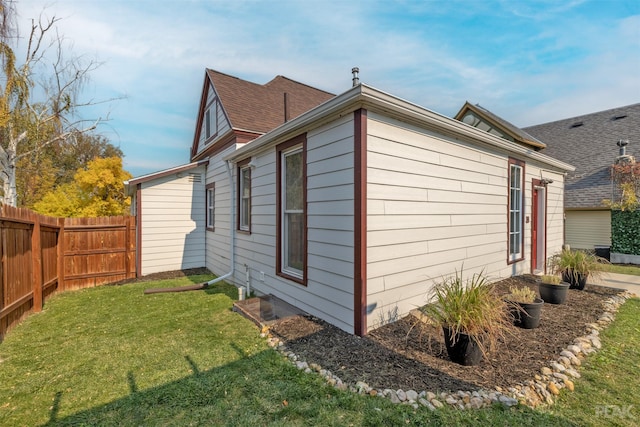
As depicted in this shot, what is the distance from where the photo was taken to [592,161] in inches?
505

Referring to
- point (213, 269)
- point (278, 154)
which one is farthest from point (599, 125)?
point (213, 269)

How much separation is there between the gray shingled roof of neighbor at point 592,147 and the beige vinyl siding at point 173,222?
47.8ft

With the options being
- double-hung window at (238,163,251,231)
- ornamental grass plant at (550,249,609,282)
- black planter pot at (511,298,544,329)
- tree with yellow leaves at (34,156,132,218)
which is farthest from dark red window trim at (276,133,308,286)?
tree with yellow leaves at (34,156,132,218)

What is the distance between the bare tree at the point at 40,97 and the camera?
8.37 m

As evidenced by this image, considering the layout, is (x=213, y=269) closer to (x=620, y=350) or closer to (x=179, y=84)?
(x=179, y=84)

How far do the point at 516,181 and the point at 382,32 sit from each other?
14.7ft

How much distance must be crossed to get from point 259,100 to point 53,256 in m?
6.73

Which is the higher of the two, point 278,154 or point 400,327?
point 278,154

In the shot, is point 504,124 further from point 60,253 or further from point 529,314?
point 60,253

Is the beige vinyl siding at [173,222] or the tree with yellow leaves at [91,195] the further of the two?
the tree with yellow leaves at [91,195]

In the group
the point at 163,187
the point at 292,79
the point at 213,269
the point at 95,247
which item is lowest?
the point at 213,269

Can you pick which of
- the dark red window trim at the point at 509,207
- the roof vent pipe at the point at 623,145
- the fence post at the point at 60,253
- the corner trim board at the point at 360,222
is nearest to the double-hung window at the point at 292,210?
the corner trim board at the point at 360,222

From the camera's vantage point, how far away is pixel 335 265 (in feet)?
12.6

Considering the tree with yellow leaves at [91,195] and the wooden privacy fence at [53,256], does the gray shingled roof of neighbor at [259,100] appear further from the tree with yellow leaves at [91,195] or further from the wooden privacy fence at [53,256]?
the tree with yellow leaves at [91,195]
